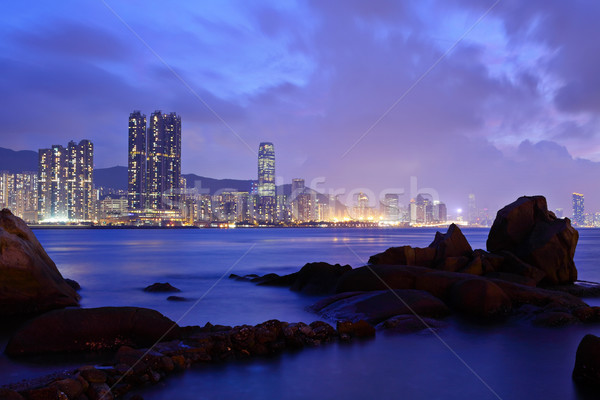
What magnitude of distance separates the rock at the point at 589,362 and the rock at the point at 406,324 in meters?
4.80

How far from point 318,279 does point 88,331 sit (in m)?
13.2

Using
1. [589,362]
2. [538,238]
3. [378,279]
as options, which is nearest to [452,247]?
[538,238]

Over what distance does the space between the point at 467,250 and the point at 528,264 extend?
10.1ft

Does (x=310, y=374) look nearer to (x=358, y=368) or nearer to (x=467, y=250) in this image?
(x=358, y=368)

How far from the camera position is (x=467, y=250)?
24547mm

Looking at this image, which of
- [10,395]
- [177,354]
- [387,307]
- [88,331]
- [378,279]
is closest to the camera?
[10,395]

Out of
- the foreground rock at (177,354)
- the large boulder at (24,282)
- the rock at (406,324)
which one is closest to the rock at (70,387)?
the foreground rock at (177,354)

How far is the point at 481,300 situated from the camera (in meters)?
16.1

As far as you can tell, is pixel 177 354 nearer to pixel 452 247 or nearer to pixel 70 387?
pixel 70 387

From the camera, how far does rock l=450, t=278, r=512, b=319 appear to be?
634 inches

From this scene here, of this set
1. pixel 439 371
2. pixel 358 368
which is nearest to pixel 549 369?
pixel 439 371

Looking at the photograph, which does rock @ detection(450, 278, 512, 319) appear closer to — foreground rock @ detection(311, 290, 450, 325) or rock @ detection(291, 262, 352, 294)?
foreground rock @ detection(311, 290, 450, 325)

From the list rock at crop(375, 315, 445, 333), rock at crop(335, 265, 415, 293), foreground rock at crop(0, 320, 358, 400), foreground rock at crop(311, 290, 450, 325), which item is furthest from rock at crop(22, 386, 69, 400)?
rock at crop(335, 265, 415, 293)

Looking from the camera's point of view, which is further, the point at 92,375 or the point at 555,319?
the point at 555,319
